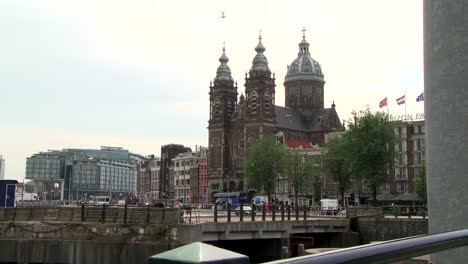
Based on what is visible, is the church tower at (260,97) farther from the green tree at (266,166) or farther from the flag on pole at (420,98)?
the flag on pole at (420,98)

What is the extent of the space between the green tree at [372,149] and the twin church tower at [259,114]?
199ft

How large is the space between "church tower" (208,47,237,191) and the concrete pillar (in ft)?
413

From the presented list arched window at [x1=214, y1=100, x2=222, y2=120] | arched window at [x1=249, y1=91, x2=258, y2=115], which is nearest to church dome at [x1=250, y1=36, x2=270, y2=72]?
arched window at [x1=249, y1=91, x2=258, y2=115]

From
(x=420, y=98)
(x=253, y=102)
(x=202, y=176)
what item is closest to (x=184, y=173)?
(x=202, y=176)

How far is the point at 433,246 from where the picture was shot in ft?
9.70

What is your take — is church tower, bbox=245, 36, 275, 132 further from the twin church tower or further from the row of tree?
the row of tree

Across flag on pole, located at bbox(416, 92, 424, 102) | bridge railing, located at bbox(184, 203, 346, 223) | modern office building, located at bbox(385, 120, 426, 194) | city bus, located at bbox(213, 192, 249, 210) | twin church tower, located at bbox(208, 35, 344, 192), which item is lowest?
bridge railing, located at bbox(184, 203, 346, 223)

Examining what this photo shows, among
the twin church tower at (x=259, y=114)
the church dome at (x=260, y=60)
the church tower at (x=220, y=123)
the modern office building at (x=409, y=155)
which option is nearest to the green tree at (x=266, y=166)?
the modern office building at (x=409, y=155)

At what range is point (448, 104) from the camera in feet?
51.9

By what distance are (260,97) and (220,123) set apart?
12595 mm

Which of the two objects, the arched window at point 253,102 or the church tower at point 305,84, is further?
the church tower at point 305,84

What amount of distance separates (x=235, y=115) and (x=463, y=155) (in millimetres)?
129564

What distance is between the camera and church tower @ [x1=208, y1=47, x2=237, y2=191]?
472 ft

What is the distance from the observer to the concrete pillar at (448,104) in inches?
607
